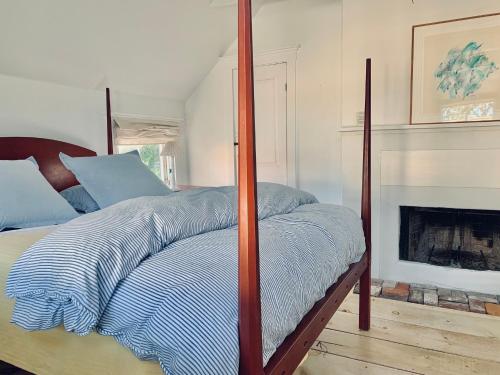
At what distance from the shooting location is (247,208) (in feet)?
3.03

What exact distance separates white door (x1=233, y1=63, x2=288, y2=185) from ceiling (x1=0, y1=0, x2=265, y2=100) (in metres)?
0.61

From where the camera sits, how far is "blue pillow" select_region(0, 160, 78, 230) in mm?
1866

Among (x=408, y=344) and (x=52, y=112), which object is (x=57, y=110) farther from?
(x=408, y=344)

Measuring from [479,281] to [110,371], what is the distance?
2827 mm

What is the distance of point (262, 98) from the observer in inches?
152

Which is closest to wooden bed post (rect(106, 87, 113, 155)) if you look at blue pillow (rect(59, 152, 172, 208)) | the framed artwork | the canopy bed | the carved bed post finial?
the carved bed post finial

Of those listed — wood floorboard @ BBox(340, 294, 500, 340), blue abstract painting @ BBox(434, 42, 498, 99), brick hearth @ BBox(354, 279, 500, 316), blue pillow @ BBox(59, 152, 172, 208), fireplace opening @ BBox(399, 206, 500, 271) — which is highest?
blue abstract painting @ BBox(434, 42, 498, 99)

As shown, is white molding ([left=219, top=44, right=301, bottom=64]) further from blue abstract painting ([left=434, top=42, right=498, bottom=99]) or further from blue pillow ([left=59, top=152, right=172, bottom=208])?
blue pillow ([left=59, top=152, right=172, bottom=208])

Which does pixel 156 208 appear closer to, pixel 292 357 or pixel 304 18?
pixel 292 357

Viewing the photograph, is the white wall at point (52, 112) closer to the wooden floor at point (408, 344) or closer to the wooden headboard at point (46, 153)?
the wooden headboard at point (46, 153)

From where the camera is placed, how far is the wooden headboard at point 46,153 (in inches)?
97.3

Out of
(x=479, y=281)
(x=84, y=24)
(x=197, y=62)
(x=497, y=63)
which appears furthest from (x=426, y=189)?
(x=84, y=24)

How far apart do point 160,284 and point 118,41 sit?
2.62 m

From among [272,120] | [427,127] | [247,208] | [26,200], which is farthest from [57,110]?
[427,127]
